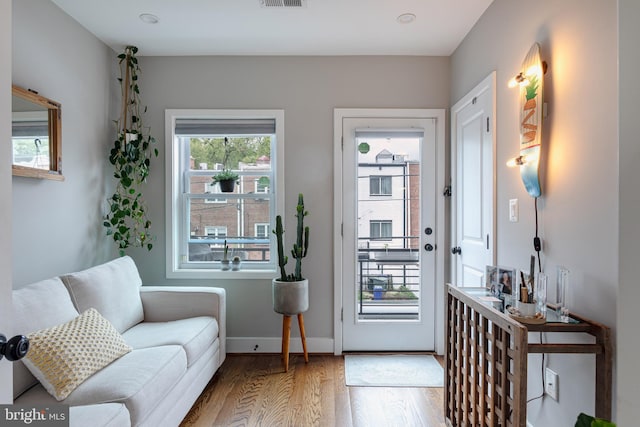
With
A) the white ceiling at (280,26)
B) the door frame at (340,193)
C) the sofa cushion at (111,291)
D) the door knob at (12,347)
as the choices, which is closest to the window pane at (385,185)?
the door frame at (340,193)

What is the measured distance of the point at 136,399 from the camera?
1.46 m

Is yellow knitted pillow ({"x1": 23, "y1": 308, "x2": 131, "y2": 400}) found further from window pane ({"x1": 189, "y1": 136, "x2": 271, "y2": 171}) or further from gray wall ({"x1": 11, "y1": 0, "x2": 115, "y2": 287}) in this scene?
window pane ({"x1": 189, "y1": 136, "x2": 271, "y2": 171})

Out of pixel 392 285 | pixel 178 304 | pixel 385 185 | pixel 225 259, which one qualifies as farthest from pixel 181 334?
pixel 385 185

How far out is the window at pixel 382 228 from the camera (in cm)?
304

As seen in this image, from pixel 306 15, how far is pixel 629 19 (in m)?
2.18

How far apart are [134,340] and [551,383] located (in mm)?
2222

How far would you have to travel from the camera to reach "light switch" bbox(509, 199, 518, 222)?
1.94 meters

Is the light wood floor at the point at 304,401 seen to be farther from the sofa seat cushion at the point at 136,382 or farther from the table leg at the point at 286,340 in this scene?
the sofa seat cushion at the point at 136,382

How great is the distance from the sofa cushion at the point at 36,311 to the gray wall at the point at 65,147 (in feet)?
1.22

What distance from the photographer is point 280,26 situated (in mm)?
2531

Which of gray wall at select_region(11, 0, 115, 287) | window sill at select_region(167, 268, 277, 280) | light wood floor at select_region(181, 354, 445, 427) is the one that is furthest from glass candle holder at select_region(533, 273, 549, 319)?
gray wall at select_region(11, 0, 115, 287)

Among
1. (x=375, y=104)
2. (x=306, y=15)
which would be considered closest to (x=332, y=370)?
(x=375, y=104)

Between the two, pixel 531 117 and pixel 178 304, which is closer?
pixel 531 117

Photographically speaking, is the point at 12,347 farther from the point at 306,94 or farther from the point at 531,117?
the point at 306,94
